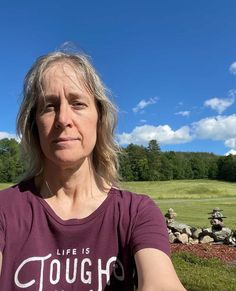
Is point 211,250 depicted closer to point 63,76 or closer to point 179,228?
point 179,228

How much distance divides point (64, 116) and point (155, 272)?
0.69 m

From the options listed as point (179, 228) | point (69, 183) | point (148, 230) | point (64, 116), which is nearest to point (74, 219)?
point (69, 183)

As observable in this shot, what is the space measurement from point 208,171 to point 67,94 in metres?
106

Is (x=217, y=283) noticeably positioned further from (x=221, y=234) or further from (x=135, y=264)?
(x=135, y=264)

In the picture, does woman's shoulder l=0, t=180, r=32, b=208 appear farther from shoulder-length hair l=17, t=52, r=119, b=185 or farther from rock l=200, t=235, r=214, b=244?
rock l=200, t=235, r=214, b=244

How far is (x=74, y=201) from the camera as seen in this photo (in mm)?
1990

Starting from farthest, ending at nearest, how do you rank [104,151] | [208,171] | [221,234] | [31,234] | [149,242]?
[208,171] < [221,234] < [104,151] < [31,234] < [149,242]

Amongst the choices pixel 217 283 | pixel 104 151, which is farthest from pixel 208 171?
pixel 104 151

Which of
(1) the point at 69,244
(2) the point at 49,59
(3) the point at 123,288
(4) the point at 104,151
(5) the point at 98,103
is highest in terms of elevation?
(2) the point at 49,59

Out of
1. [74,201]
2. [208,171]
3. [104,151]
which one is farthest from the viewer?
[208,171]

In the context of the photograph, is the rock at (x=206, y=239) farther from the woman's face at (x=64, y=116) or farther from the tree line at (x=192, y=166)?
the tree line at (x=192, y=166)

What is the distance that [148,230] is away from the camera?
5.77 feet

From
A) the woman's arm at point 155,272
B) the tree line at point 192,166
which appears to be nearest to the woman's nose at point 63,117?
the woman's arm at point 155,272

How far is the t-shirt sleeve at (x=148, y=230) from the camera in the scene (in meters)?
1.71
